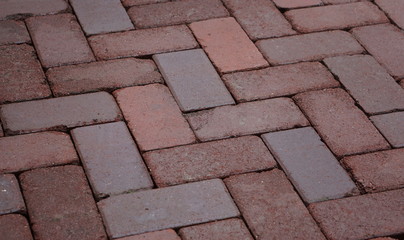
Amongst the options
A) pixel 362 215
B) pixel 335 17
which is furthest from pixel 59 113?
pixel 335 17

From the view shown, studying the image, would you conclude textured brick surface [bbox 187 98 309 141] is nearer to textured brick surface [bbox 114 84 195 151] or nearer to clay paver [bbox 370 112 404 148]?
textured brick surface [bbox 114 84 195 151]

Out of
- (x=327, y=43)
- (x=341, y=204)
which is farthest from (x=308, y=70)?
(x=341, y=204)

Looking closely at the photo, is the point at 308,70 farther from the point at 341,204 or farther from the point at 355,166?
the point at 341,204

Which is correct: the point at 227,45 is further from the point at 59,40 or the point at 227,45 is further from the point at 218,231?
the point at 218,231

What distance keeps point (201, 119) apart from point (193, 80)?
267 millimetres

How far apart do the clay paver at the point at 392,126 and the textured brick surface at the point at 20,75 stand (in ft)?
4.65

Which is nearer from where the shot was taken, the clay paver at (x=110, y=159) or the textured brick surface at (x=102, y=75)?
the clay paver at (x=110, y=159)

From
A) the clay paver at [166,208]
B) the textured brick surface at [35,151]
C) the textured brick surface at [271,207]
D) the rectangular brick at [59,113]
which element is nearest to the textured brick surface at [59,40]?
the rectangular brick at [59,113]

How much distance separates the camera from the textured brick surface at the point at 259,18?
3.55 metres

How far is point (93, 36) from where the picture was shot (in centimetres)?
345

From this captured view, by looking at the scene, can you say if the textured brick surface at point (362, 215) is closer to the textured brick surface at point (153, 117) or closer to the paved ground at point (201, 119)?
the paved ground at point (201, 119)

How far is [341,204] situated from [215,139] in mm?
577

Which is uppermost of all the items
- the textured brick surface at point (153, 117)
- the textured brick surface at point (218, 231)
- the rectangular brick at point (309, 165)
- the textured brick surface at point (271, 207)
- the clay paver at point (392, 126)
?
the clay paver at point (392, 126)

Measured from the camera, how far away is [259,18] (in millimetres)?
3652
